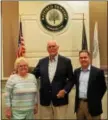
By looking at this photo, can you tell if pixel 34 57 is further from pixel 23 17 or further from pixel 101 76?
pixel 101 76

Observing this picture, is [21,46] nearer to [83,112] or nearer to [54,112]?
[54,112]

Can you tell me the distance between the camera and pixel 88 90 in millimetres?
3320

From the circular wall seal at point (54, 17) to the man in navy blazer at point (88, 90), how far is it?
193cm

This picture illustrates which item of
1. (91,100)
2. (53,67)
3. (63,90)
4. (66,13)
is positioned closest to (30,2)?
(66,13)

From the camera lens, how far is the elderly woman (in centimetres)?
338

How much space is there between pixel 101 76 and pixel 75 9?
222 cm

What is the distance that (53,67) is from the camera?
3713 mm

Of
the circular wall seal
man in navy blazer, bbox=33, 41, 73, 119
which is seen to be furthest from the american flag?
man in navy blazer, bbox=33, 41, 73, 119

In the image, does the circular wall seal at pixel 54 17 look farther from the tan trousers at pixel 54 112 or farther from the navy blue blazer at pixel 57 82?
the tan trousers at pixel 54 112

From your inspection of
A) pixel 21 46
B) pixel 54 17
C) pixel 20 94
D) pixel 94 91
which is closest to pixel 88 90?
pixel 94 91

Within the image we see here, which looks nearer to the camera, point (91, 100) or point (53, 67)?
point (91, 100)

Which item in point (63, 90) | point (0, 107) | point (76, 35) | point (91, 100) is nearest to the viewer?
point (91, 100)

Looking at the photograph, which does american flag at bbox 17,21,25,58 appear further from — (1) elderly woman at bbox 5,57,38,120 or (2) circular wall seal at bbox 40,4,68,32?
→ (1) elderly woman at bbox 5,57,38,120

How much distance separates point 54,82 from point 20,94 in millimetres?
531
